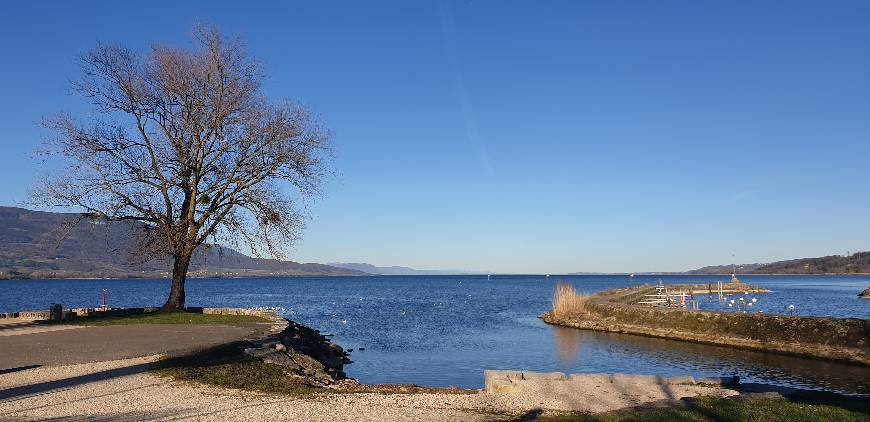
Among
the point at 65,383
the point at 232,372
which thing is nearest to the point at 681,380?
the point at 232,372

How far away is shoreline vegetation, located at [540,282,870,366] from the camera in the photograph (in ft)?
86.6

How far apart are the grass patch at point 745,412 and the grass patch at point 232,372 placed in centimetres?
600

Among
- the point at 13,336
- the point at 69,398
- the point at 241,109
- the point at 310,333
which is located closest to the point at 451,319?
the point at 310,333

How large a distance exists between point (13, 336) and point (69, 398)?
12661 millimetres

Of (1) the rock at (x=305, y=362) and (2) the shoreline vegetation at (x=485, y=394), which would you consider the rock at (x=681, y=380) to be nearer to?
(2) the shoreline vegetation at (x=485, y=394)

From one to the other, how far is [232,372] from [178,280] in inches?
681

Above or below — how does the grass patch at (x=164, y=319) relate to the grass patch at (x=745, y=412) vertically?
above

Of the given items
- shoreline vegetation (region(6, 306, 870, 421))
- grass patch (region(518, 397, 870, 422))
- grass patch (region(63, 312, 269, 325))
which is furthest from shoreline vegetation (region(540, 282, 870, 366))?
grass patch (region(63, 312, 269, 325))

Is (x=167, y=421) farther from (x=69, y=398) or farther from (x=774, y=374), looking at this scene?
(x=774, y=374)

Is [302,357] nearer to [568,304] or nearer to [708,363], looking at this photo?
[708,363]

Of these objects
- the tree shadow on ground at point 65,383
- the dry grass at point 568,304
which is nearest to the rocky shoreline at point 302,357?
the tree shadow on ground at point 65,383

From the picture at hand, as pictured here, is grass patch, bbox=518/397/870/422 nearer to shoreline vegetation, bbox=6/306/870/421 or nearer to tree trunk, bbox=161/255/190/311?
shoreline vegetation, bbox=6/306/870/421

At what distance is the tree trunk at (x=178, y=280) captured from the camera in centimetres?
3094

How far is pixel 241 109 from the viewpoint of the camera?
3053cm
